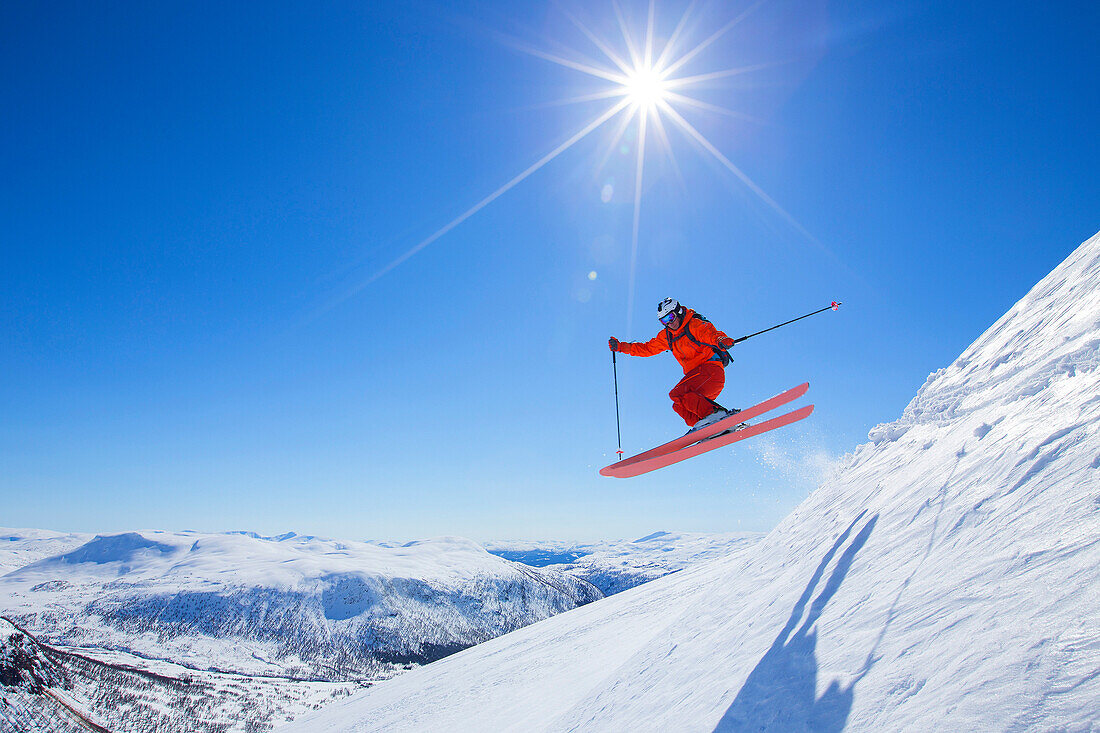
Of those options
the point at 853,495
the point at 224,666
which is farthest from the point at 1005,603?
the point at 224,666

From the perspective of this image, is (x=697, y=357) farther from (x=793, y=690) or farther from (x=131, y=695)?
(x=131, y=695)

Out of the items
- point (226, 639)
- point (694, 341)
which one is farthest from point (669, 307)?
point (226, 639)

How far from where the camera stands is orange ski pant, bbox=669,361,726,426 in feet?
32.4

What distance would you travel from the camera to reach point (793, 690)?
4102 mm

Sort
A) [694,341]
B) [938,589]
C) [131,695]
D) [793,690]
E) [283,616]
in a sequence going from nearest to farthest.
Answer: [938,589] → [793,690] → [694,341] → [131,695] → [283,616]

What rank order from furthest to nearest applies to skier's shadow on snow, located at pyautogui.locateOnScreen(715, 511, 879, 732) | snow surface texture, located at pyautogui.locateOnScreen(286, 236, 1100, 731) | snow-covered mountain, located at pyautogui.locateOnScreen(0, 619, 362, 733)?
snow-covered mountain, located at pyautogui.locateOnScreen(0, 619, 362, 733)
skier's shadow on snow, located at pyautogui.locateOnScreen(715, 511, 879, 732)
snow surface texture, located at pyautogui.locateOnScreen(286, 236, 1100, 731)

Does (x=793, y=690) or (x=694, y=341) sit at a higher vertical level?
(x=694, y=341)

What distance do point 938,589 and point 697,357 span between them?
Result: 647cm

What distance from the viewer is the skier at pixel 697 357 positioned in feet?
32.0

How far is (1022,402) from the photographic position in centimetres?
562

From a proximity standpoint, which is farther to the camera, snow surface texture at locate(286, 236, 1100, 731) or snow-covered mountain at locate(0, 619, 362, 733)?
snow-covered mountain at locate(0, 619, 362, 733)

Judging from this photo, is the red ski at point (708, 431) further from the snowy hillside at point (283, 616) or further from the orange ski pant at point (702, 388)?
the snowy hillside at point (283, 616)

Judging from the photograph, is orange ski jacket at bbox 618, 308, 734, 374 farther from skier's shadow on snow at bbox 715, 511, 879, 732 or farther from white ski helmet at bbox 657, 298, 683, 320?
skier's shadow on snow at bbox 715, 511, 879, 732

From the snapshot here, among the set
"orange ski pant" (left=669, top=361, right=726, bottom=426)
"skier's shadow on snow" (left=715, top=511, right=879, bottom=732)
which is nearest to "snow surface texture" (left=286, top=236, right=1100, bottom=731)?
"skier's shadow on snow" (left=715, top=511, right=879, bottom=732)
